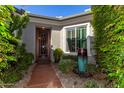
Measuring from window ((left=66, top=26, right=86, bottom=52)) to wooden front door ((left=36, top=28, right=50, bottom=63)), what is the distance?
1.76 m

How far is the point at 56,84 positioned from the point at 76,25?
278 inches

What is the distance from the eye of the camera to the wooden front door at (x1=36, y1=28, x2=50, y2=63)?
52.2ft

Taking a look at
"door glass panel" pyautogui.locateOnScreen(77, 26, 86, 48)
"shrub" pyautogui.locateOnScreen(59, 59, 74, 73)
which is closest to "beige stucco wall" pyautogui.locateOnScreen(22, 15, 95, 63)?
"door glass panel" pyautogui.locateOnScreen(77, 26, 86, 48)

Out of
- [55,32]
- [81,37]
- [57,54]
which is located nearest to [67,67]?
[81,37]

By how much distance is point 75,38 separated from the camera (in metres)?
14.9

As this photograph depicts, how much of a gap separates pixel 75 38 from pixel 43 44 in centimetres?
297

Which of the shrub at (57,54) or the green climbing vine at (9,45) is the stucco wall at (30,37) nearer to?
the shrub at (57,54)

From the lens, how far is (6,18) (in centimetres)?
333

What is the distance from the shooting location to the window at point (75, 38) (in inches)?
554

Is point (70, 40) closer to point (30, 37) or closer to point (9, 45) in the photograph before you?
point (30, 37)

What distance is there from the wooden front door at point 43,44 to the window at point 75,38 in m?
1.76

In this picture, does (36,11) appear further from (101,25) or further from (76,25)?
(101,25)
